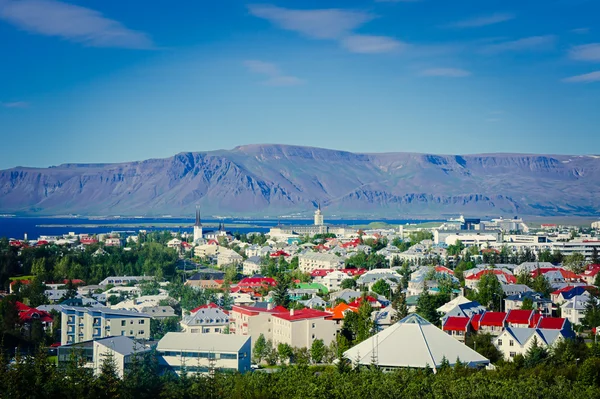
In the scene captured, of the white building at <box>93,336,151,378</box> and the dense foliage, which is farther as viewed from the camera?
the white building at <box>93,336,151,378</box>

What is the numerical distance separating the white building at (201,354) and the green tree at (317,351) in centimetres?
275

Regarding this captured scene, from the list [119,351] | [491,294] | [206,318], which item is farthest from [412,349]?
[491,294]

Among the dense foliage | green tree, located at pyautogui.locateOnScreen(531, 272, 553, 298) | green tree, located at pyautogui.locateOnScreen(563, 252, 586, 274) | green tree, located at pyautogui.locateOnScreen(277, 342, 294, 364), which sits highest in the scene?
green tree, located at pyautogui.locateOnScreen(563, 252, 586, 274)

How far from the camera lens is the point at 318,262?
58719 mm

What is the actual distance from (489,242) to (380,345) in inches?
1932

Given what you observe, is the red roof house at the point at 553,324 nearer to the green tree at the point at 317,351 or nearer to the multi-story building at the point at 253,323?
the green tree at the point at 317,351

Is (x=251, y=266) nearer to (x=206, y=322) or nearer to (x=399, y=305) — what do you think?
(x=399, y=305)

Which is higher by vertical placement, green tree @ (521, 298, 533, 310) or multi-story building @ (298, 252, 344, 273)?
multi-story building @ (298, 252, 344, 273)

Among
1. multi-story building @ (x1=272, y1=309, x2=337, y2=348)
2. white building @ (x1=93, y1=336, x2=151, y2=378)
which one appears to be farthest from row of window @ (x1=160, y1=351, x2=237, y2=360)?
multi-story building @ (x1=272, y1=309, x2=337, y2=348)

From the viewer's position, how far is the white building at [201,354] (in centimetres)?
2492

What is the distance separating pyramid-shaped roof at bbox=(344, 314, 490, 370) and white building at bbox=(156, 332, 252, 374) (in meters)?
3.08

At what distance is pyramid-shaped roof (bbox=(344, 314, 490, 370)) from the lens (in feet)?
81.1

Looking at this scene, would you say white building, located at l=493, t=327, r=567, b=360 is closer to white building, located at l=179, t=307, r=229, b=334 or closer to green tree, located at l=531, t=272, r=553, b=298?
white building, located at l=179, t=307, r=229, b=334

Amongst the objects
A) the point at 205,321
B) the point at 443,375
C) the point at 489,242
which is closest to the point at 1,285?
the point at 205,321
